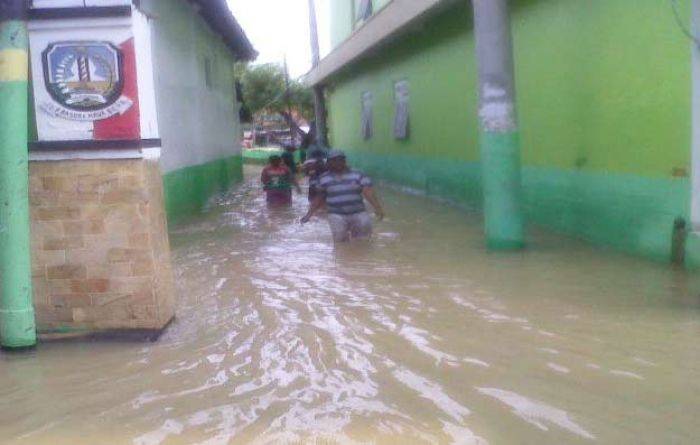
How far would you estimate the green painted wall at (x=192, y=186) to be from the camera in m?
13.1

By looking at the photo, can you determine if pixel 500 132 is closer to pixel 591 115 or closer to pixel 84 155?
pixel 591 115

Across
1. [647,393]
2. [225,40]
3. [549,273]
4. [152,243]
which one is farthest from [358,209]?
[225,40]

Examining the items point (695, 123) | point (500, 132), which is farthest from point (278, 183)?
point (695, 123)

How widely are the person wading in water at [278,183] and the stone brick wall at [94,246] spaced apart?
957 cm

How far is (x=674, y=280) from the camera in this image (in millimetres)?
7387

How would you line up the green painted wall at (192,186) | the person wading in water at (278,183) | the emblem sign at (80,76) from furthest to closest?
the person wading in water at (278,183)
the green painted wall at (192,186)
the emblem sign at (80,76)

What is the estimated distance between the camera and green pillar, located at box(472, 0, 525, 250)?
→ 944 cm

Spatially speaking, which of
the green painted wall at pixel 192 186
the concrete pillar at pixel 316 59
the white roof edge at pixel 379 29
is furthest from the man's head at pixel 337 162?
the concrete pillar at pixel 316 59

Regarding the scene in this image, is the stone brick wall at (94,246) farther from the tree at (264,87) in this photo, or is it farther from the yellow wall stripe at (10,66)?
the tree at (264,87)

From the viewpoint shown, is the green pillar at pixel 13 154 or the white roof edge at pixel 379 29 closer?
the green pillar at pixel 13 154

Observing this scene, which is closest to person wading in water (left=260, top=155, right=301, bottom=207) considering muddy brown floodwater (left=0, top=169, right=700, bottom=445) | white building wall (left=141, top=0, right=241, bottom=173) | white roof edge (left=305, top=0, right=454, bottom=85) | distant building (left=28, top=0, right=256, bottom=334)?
white building wall (left=141, top=0, right=241, bottom=173)

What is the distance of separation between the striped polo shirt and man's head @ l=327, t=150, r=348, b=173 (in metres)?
0.09

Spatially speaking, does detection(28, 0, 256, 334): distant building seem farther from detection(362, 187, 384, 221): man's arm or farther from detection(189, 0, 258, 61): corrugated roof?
detection(189, 0, 258, 61): corrugated roof

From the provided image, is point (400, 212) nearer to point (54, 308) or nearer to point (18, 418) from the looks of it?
point (54, 308)
